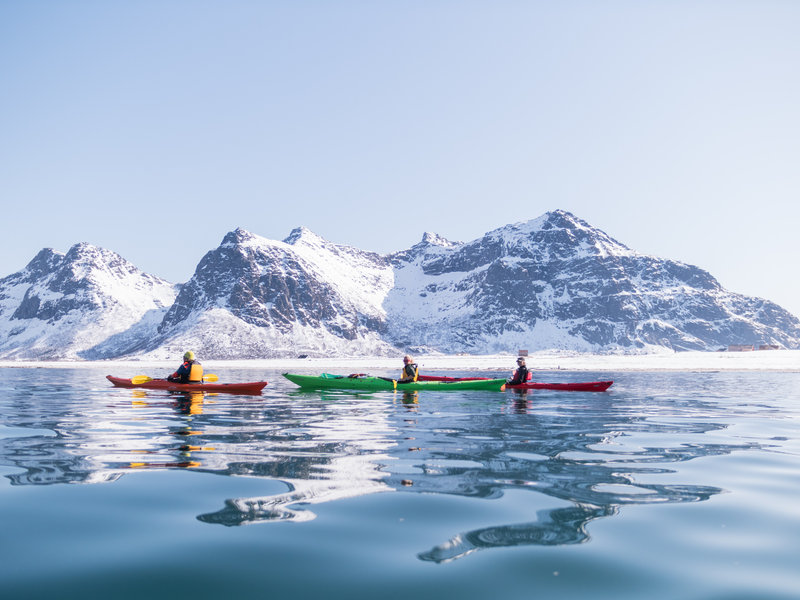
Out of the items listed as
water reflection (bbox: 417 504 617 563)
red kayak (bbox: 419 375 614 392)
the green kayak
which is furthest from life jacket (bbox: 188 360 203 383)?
water reflection (bbox: 417 504 617 563)

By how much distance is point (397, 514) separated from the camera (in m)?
6.43

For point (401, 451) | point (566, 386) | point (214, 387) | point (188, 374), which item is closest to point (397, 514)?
point (401, 451)

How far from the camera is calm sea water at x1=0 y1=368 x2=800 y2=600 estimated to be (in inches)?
178

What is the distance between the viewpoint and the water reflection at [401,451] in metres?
6.91

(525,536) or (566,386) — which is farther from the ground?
(525,536)

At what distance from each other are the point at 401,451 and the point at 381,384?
17.9 m

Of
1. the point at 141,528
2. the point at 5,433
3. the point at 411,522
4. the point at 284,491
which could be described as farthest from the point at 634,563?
the point at 5,433

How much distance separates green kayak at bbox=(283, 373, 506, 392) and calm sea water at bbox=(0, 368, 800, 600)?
1344 centimetres

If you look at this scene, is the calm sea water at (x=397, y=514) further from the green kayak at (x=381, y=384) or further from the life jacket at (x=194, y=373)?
the green kayak at (x=381, y=384)

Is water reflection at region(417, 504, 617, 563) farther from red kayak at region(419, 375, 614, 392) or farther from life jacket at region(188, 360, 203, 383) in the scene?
red kayak at region(419, 375, 614, 392)

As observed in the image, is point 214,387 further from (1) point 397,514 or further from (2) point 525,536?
(2) point 525,536

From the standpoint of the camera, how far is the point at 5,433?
13.9 metres

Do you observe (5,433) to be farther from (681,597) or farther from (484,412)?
(681,597)

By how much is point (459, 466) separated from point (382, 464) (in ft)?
4.16
